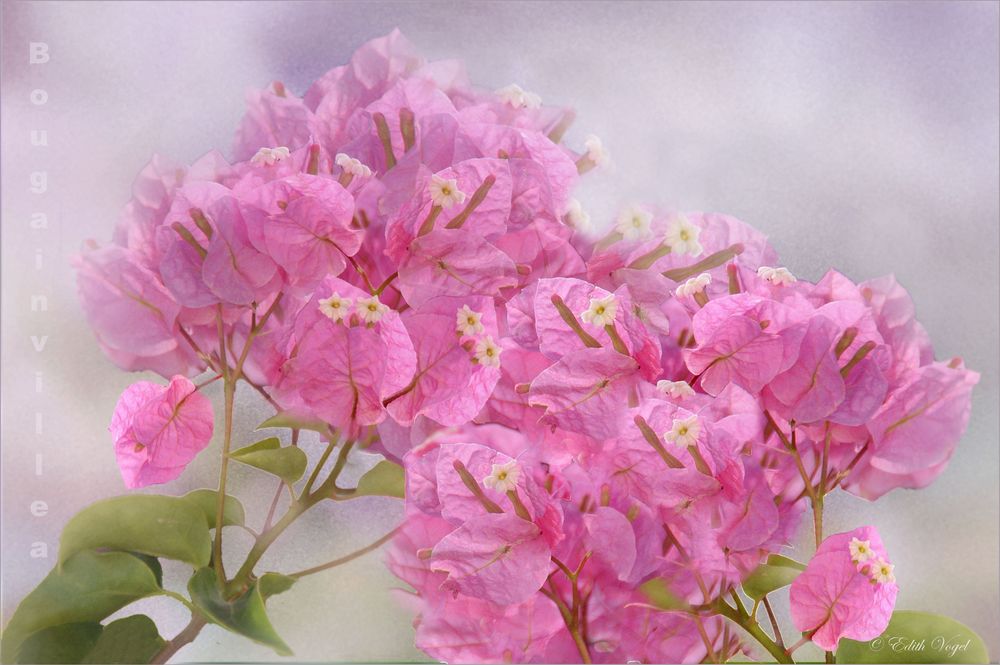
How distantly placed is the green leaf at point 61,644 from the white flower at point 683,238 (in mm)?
664

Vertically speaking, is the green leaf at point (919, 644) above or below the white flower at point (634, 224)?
below

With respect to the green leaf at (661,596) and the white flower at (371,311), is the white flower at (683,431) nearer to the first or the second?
the green leaf at (661,596)

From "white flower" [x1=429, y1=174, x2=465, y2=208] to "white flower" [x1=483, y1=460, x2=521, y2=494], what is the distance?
0.77 ft

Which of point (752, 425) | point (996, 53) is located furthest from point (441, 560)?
point (996, 53)

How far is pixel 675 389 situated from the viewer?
2.91 ft

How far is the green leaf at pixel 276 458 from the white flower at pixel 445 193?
27 cm

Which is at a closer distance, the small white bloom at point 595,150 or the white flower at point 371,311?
the white flower at point 371,311

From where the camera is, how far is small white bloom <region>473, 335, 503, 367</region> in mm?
875

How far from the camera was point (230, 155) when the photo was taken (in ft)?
3.26

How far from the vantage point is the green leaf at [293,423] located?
93 cm

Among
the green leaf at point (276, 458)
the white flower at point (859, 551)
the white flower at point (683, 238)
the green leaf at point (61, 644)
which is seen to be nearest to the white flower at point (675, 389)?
the white flower at point (683, 238)

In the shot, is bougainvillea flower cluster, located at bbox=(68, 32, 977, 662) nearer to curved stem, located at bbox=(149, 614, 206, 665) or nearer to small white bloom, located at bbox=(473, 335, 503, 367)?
small white bloom, located at bbox=(473, 335, 503, 367)

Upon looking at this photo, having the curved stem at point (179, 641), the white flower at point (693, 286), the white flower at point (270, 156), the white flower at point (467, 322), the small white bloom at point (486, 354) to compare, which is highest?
the white flower at point (270, 156)

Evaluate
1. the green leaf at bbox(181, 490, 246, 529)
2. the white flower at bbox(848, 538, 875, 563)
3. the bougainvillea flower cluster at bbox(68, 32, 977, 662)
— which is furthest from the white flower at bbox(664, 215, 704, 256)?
the green leaf at bbox(181, 490, 246, 529)
